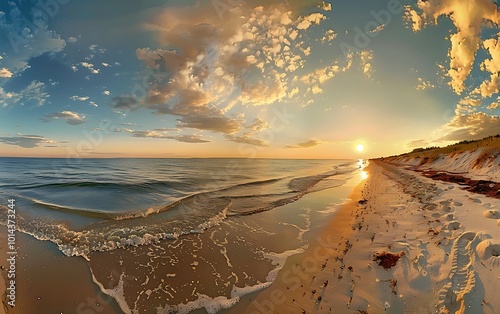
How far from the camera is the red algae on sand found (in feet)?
22.1

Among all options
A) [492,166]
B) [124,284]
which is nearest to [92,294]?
[124,284]

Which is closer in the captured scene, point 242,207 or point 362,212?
point 362,212

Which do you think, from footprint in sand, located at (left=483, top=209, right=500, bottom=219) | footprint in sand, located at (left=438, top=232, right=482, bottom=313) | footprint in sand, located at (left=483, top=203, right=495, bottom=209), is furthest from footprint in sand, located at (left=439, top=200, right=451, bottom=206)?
footprint in sand, located at (left=438, top=232, right=482, bottom=313)

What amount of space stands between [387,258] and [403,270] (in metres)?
0.70

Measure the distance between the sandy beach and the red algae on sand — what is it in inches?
1.0

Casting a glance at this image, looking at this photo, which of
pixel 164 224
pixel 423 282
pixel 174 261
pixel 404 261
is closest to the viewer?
pixel 423 282

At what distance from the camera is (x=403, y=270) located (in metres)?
6.35

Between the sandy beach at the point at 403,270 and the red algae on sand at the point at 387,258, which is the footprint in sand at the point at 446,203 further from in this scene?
the red algae on sand at the point at 387,258

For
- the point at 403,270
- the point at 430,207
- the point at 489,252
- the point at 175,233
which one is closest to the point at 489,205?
the point at 430,207

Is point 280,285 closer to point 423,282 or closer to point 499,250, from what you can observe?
point 423,282

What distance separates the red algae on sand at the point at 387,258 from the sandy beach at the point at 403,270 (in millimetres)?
26

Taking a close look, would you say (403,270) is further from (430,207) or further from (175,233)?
(175,233)

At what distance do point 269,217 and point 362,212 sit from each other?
227 inches

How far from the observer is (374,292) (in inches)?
226
